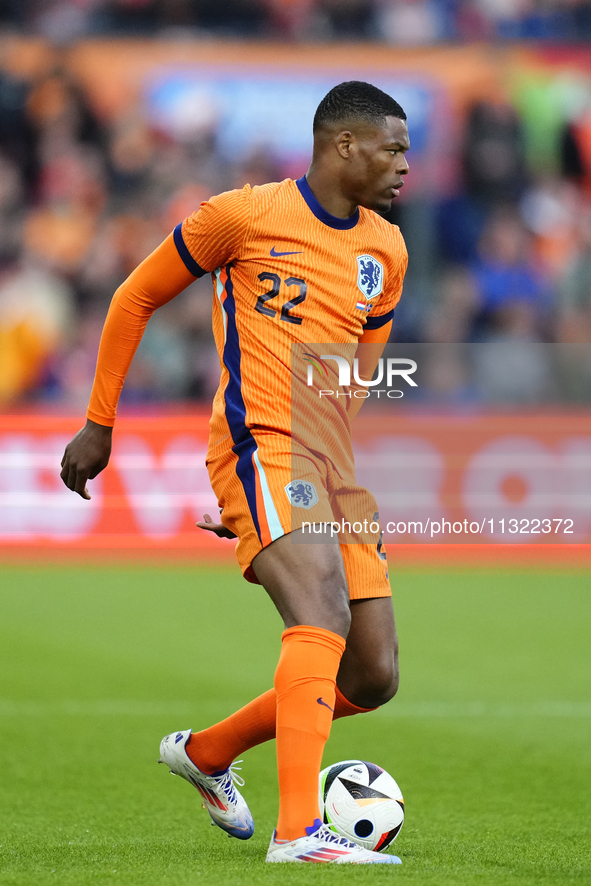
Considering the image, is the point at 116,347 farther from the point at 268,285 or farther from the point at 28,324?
the point at 28,324

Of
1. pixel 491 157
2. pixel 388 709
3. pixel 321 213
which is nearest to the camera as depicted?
pixel 321 213

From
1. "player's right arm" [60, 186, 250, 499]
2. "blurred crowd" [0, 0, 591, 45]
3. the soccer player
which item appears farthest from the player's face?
"blurred crowd" [0, 0, 591, 45]

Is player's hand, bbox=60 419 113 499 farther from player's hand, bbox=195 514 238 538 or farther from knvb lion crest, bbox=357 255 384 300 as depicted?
knvb lion crest, bbox=357 255 384 300

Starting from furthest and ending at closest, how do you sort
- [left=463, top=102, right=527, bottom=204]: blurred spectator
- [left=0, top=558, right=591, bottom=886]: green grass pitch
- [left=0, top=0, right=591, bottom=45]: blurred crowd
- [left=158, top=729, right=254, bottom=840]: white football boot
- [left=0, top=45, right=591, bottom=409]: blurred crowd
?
[left=0, top=0, right=591, bottom=45]: blurred crowd < [left=463, top=102, right=527, bottom=204]: blurred spectator < [left=0, top=45, right=591, bottom=409]: blurred crowd < [left=158, top=729, right=254, bottom=840]: white football boot < [left=0, top=558, right=591, bottom=886]: green grass pitch

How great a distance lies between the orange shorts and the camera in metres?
3.46

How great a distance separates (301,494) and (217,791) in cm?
103

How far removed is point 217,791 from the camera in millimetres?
3939

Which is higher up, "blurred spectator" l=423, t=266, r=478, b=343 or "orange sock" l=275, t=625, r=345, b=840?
"blurred spectator" l=423, t=266, r=478, b=343

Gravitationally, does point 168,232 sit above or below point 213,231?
above

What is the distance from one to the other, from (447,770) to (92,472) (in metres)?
2.12

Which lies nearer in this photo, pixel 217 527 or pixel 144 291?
pixel 144 291

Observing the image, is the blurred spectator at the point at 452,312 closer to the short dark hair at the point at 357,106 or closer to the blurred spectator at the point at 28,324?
the blurred spectator at the point at 28,324

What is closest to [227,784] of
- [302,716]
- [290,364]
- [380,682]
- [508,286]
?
[380,682]

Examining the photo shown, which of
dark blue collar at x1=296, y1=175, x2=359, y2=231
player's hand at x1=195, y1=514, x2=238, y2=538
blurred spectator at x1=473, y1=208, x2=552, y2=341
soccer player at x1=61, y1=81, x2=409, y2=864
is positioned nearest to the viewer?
soccer player at x1=61, y1=81, x2=409, y2=864
